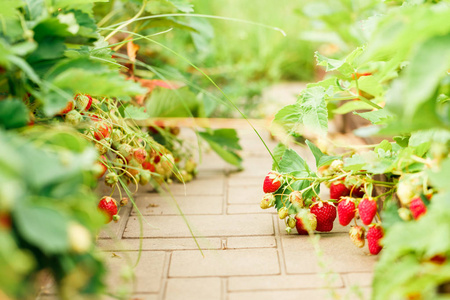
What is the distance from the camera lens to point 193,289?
104 centimetres

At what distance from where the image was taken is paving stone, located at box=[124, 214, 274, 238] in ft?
4.29

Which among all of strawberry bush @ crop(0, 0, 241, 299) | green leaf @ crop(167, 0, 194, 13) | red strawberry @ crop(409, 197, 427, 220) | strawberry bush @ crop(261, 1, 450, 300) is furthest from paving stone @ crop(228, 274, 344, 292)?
green leaf @ crop(167, 0, 194, 13)

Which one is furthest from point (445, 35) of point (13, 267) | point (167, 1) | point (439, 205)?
point (167, 1)

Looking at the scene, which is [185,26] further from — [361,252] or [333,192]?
[361,252]

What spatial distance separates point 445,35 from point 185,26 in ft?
3.38

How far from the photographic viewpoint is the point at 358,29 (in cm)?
224

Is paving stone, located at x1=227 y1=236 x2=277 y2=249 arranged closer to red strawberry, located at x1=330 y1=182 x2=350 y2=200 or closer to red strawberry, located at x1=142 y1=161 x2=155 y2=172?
red strawberry, located at x1=330 y1=182 x2=350 y2=200

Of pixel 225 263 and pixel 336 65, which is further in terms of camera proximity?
pixel 336 65

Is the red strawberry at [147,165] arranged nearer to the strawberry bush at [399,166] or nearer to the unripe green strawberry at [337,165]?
the strawberry bush at [399,166]

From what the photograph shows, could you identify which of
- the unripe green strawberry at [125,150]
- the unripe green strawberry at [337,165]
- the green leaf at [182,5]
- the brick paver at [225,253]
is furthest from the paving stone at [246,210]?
the green leaf at [182,5]

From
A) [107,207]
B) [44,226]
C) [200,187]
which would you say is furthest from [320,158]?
[44,226]

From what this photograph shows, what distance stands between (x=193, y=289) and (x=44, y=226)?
1.48 feet

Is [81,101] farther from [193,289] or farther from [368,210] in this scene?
[368,210]

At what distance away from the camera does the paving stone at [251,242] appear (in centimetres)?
123
